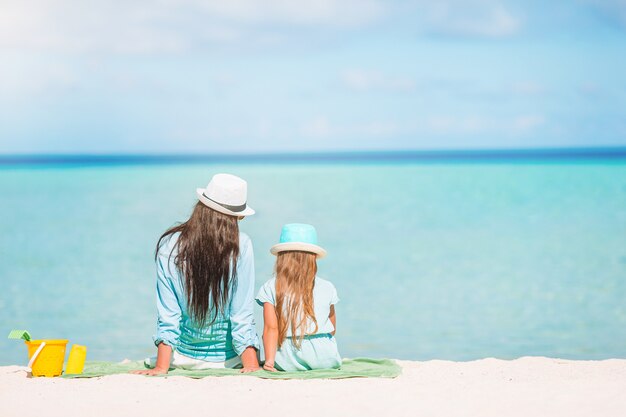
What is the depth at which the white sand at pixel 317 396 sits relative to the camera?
469 centimetres

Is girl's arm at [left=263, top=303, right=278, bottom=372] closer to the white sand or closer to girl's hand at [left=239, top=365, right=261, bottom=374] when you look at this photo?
girl's hand at [left=239, top=365, right=261, bottom=374]

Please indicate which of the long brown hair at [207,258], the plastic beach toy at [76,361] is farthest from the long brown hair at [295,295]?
the plastic beach toy at [76,361]

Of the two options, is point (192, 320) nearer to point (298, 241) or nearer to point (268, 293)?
point (268, 293)

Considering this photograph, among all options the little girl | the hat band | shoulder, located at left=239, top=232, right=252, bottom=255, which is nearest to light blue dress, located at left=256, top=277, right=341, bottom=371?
the little girl

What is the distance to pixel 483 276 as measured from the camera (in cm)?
1427

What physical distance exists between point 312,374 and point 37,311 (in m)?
7.28

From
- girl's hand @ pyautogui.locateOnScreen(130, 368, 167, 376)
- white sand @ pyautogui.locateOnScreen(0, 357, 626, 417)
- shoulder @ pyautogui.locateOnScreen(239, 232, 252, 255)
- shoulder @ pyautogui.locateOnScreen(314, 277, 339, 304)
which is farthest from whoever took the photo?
shoulder @ pyautogui.locateOnScreen(314, 277, 339, 304)

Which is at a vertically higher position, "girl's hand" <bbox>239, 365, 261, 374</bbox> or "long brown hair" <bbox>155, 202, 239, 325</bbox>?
"long brown hair" <bbox>155, 202, 239, 325</bbox>

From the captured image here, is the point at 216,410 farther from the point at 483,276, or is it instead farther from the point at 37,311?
the point at 483,276

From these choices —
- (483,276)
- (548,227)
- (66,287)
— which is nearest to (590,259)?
(483,276)

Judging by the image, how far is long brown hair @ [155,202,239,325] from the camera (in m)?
5.28

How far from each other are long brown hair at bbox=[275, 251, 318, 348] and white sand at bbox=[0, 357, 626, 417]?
36 cm

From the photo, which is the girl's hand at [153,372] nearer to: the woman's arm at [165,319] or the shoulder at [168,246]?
the woman's arm at [165,319]

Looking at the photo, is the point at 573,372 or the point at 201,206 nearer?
the point at 201,206
